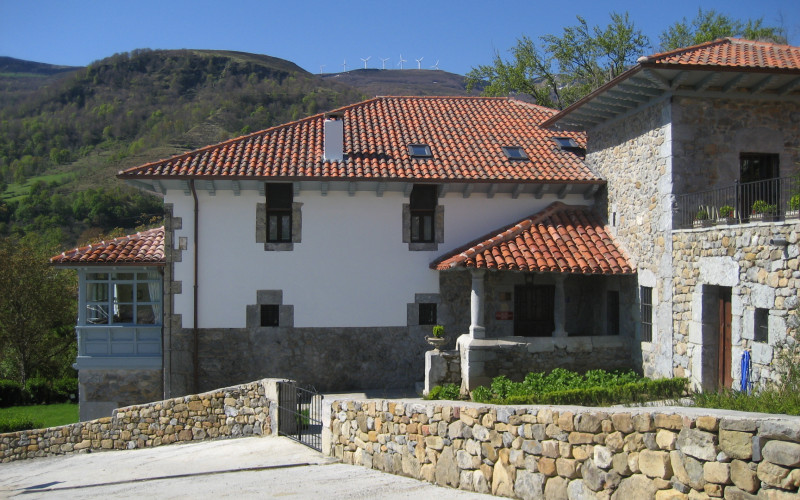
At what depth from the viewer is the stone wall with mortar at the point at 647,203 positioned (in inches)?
509

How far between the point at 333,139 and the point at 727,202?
8.54 metres

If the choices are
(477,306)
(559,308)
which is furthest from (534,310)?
(477,306)

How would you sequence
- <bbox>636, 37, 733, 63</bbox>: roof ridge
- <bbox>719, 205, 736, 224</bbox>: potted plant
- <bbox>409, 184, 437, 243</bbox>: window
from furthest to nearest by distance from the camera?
<bbox>409, 184, 437, 243</bbox>: window
<bbox>636, 37, 733, 63</bbox>: roof ridge
<bbox>719, 205, 736, 224</bbox>: potted plant

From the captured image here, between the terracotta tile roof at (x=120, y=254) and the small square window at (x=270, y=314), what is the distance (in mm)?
2531

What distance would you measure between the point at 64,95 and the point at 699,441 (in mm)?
89357

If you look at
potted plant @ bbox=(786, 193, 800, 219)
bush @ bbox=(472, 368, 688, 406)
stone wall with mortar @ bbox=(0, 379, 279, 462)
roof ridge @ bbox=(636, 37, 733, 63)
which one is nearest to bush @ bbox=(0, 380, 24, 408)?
stone wall with mortar @ bbox=(0, 379, 279, 462)

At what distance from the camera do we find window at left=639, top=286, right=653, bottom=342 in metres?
14.0

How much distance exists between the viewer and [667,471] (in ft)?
16.9

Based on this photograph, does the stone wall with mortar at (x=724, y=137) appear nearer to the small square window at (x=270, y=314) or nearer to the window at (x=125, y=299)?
the small square window at (x=270, y=314)

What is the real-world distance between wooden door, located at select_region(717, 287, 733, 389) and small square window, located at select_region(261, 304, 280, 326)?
916cm

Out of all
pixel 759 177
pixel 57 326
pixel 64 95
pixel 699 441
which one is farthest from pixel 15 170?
pixel 699 441

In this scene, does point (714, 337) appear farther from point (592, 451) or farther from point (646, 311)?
point (592, 451)

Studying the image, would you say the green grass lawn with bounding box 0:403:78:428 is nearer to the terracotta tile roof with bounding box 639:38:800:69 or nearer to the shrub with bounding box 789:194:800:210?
the terracotta tile roof with bounding box 639:38:800:69

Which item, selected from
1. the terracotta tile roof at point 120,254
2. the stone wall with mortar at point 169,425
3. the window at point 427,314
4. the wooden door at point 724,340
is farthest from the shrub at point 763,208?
the terracotta tile roof at point 120,254
